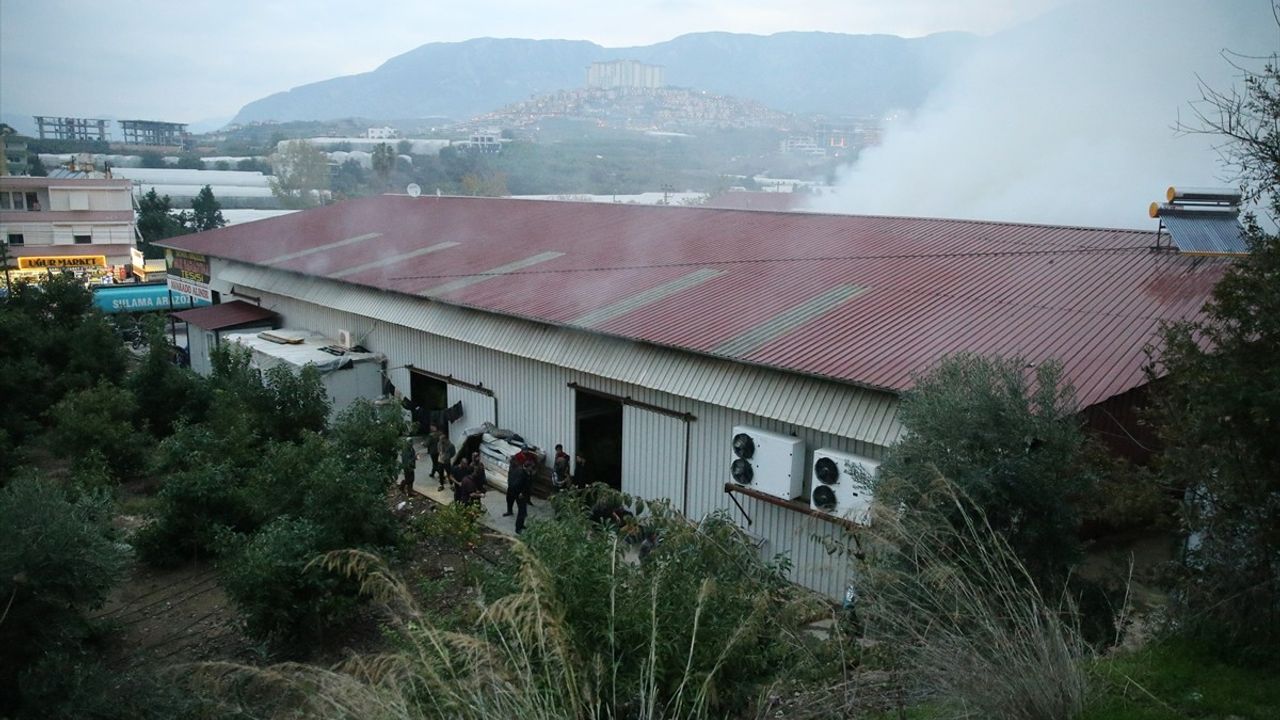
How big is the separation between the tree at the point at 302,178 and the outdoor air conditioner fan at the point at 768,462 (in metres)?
72.8

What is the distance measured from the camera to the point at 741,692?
5.32m

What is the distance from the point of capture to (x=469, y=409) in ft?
56.6

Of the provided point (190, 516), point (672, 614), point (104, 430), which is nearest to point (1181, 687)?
point (672, 614)

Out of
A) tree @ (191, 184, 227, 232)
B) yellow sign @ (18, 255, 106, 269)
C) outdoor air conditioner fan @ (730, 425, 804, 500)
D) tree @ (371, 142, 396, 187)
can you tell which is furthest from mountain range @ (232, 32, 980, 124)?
outdoor air conditioner fan @ (730, 425, 804, 500)

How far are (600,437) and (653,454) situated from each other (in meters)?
2.12

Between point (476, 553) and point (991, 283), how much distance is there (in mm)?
8384

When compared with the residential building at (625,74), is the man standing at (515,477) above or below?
below

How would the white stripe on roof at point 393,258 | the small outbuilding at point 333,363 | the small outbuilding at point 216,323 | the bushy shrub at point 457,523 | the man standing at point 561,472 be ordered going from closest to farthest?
1. the bushy shrub at point 457,523
2. the man standing at point 561,472
3. the small outbuilding at point 333,363
4. the white stripe on roof at point 393,258
5. the small outbuilding at point 216,323

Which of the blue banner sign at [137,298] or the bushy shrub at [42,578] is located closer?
the bushy shrub at [42,578]

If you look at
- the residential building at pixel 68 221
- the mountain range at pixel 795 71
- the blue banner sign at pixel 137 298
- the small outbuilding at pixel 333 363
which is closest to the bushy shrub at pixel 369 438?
the small outbuilding at pixel 333 363

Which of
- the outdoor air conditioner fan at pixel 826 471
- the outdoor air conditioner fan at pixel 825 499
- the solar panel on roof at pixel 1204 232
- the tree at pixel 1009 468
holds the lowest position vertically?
the outdoor air conditioner fan at pixel 825 499

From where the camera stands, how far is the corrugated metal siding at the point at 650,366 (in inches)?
421

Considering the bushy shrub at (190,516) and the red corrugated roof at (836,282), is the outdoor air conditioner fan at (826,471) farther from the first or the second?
the bushy shrub at (190,516)

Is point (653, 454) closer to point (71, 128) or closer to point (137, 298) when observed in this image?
point (137, 298)
